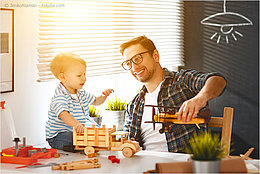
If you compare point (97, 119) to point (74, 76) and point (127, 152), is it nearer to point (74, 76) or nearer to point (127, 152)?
point (74, 76)

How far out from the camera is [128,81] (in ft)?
12.4

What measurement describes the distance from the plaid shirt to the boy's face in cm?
42

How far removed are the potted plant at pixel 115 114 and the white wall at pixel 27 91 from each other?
2.09 feet

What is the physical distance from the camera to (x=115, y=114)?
3.23m

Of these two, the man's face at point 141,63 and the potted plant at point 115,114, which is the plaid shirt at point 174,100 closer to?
the man's face at point 141,63

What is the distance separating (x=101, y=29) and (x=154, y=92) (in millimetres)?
754

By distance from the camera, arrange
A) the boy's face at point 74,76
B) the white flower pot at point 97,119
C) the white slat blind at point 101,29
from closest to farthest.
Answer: the boy's face at point 74,76
the white slat blind at point 101,29
the white flower pot at point 97,119

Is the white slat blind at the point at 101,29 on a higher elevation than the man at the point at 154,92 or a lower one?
higher

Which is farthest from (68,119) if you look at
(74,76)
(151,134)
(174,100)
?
(174,100)

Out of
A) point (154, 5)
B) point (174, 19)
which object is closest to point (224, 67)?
point (174, 19)

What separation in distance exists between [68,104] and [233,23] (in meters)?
2.33

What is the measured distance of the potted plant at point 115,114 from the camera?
3.23 meters

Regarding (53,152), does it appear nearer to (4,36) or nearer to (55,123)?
(55,123)

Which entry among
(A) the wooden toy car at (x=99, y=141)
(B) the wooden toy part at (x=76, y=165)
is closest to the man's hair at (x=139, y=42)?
(A) the wooden toy car at (x=99, y=141)
